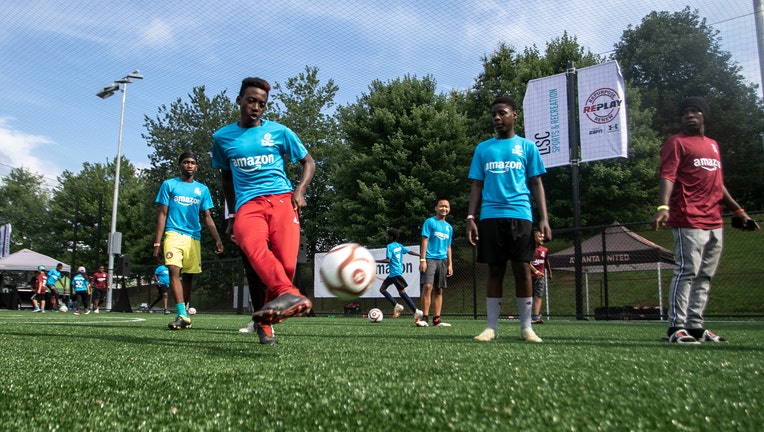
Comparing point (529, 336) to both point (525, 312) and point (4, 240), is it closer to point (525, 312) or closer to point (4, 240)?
point (525, 312)

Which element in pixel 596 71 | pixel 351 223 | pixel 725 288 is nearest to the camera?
pixel 596 71

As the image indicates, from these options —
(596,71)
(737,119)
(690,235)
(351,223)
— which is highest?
(737,119)

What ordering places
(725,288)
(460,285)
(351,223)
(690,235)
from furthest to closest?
(351,223), (460,285), (725,288), (690,235)

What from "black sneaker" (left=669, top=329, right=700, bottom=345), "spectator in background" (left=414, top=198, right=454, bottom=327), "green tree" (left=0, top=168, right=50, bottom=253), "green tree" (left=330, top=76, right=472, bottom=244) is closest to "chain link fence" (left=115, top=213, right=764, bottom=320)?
"green tree" (left=330, top=76, right=472, bottom=244)

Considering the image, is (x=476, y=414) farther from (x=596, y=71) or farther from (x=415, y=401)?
(x=596, y=71)

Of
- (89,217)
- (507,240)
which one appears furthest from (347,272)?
(89,217)

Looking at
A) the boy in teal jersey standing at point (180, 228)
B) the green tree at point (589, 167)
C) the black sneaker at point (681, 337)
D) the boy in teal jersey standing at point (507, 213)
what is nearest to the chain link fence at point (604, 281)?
the green tree at point (589, 167)

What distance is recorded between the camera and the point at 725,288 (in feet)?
55.2

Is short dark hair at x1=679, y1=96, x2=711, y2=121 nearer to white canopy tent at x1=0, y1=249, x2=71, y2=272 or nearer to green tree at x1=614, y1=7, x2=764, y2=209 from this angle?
green tree at x1=614, y1=7, x2=764, y2=209

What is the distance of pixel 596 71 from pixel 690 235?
911 centimetres

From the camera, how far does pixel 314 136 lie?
131 feet

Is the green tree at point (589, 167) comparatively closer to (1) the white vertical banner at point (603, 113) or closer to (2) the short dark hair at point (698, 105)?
(1) the white vertical banner at point (603, 113)

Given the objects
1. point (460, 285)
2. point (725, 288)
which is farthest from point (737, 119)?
point (460, 285)

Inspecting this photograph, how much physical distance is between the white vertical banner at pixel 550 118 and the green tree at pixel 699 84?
61.9 ft
